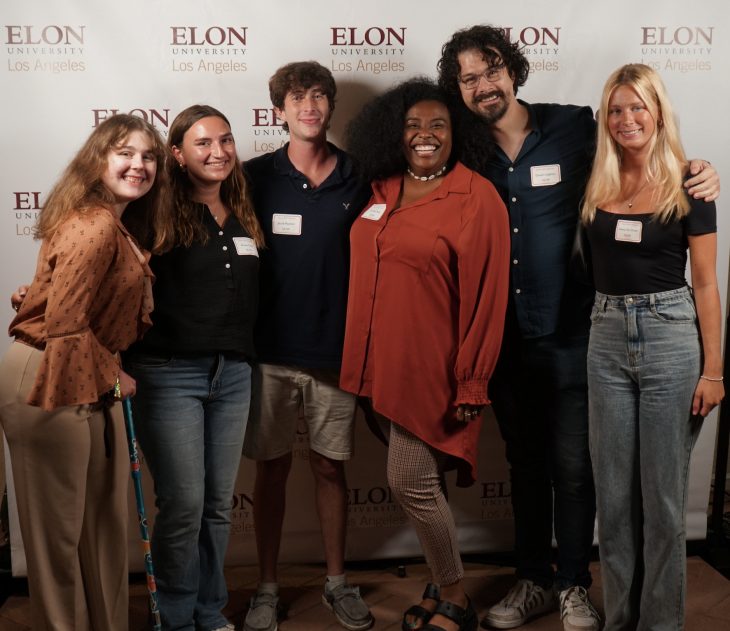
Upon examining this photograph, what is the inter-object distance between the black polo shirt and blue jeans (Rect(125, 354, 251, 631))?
61mm

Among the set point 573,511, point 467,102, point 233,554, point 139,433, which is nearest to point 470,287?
point 467,102

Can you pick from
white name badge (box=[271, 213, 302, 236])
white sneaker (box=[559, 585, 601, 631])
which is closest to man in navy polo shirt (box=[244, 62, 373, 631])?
white name badge (box=[271, 213, 302, 236])

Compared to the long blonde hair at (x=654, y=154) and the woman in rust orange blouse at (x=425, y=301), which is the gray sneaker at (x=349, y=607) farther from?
the long blonde hair at (x=654, y=154)

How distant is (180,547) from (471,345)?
1154 millimetres

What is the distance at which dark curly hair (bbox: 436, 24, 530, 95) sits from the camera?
296 cm

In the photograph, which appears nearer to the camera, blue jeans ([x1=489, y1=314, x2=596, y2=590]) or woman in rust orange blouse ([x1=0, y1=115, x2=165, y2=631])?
woman in rust orange blouse ([x1=0, y1=115, x2=165, y2=631])

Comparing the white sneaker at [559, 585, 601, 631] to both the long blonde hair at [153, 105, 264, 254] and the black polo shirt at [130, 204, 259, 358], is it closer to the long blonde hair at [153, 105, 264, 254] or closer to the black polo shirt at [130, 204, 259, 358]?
the black polo shirt at [130, 204, 259, 358]

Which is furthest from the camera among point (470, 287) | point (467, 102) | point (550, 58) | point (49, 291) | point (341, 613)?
point (550, 58)

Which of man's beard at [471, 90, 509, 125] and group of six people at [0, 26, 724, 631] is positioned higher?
man's beard at [471, 90, 509, 125]

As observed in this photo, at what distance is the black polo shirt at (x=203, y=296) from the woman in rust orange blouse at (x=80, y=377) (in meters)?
0.12

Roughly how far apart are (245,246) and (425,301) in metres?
0.62

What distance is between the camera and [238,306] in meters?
2.76

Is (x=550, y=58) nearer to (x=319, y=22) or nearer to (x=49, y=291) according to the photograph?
(x=319, y=22)

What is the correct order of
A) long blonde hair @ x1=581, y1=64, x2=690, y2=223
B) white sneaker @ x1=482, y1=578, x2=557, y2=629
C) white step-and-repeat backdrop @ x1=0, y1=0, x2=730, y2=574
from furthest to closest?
white step-and-repeat backdrop @ x1=0, y1=0, x2=730, y2=574
white sneaker @ x1=482, y1=578, x2=557, y2=629
long blonde hair @ x1=581, y1=64, x2=690, y2=223
